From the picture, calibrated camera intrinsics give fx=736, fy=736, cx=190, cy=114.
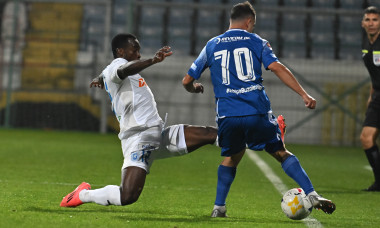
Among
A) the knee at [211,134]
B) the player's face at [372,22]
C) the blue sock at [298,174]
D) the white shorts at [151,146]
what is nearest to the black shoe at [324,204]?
the blue sock at [298,174]

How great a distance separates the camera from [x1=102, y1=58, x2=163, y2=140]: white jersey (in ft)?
19.3

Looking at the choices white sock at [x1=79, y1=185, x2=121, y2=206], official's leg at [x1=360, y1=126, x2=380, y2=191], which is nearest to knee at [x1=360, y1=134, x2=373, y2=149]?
official's leg at [x1=360, y1=126, x2=380, y2=191]

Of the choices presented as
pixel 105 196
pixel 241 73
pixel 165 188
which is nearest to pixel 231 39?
pixel 241 73

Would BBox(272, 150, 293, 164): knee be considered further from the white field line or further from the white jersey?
the white jersey

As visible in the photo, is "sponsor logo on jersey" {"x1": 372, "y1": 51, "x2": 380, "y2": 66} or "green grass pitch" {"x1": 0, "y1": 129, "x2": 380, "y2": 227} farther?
"sponsor logo on jersey" {"x1": 372, "y1": 51, "x2": 380, "y2": 66}

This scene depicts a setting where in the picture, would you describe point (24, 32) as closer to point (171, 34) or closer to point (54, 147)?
point (171, 34)

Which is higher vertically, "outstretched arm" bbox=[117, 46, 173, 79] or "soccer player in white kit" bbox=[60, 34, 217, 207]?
"outstretched arm" bbox=[117, 46, 173, 79]

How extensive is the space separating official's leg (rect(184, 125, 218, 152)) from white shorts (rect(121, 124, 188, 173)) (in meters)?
0.04

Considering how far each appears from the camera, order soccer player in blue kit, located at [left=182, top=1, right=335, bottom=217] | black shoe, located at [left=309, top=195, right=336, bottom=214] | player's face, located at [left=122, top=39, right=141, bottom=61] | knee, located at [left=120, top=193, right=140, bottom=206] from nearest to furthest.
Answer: black shoe, located at [left=309, top=195, right=336, bottom=214], soccer player in blue kit, located at [left=182, top=1, right=335, bottom=217], knee, located at [left=120, top=193, right=140, bottom=206], player's face, located at [left=122, top=39, right=141, bottom=61]

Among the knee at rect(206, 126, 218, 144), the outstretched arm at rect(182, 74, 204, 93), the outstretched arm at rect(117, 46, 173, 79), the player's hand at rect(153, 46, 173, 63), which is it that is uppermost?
the player's hand at rect(153, 46, 173, 63)

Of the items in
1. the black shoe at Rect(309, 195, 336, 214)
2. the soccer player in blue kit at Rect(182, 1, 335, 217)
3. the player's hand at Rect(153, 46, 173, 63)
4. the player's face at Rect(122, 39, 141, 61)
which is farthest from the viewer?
the player's face at Rect(122, 39, 141, 61)

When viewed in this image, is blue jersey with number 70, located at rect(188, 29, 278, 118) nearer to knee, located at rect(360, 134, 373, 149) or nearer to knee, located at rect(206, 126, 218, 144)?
knee, located at rect(206, 126, 218, 144)

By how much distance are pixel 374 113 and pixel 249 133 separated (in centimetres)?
341

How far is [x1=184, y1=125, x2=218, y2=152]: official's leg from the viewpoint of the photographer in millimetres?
5879
